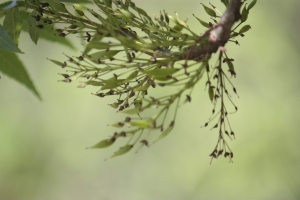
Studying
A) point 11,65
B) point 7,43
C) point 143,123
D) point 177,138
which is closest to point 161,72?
point 143,123

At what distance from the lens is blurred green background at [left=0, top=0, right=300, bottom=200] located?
1.11 m

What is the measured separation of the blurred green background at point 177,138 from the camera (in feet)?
3.64

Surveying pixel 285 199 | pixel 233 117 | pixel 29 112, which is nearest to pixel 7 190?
pixel 29 112

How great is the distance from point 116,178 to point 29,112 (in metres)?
0.37

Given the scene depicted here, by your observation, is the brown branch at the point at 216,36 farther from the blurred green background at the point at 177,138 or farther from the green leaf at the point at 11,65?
the blurred green background at the point at 177,138

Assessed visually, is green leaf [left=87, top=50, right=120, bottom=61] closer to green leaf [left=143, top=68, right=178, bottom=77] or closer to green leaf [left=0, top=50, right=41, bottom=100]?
green leaf [left=143, top=68, right=178, bottom=77]

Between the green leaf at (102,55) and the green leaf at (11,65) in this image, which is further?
the green leaf at (11,65)

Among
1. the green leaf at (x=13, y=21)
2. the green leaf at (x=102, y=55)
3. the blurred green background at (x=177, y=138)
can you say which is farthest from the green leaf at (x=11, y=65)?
the blurred green background at (x=177, y=138)

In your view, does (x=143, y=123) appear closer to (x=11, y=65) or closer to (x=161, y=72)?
(x=161, y=72)

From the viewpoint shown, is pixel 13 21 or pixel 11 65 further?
pixel 11 65

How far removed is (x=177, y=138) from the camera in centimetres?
114

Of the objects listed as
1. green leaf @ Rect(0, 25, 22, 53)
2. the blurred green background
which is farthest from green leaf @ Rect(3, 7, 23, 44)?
the blurred green background

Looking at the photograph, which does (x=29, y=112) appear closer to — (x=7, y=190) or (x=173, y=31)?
(x=7, y=190)

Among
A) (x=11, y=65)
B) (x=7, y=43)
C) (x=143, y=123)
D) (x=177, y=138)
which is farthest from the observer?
(x=177, y=138)
